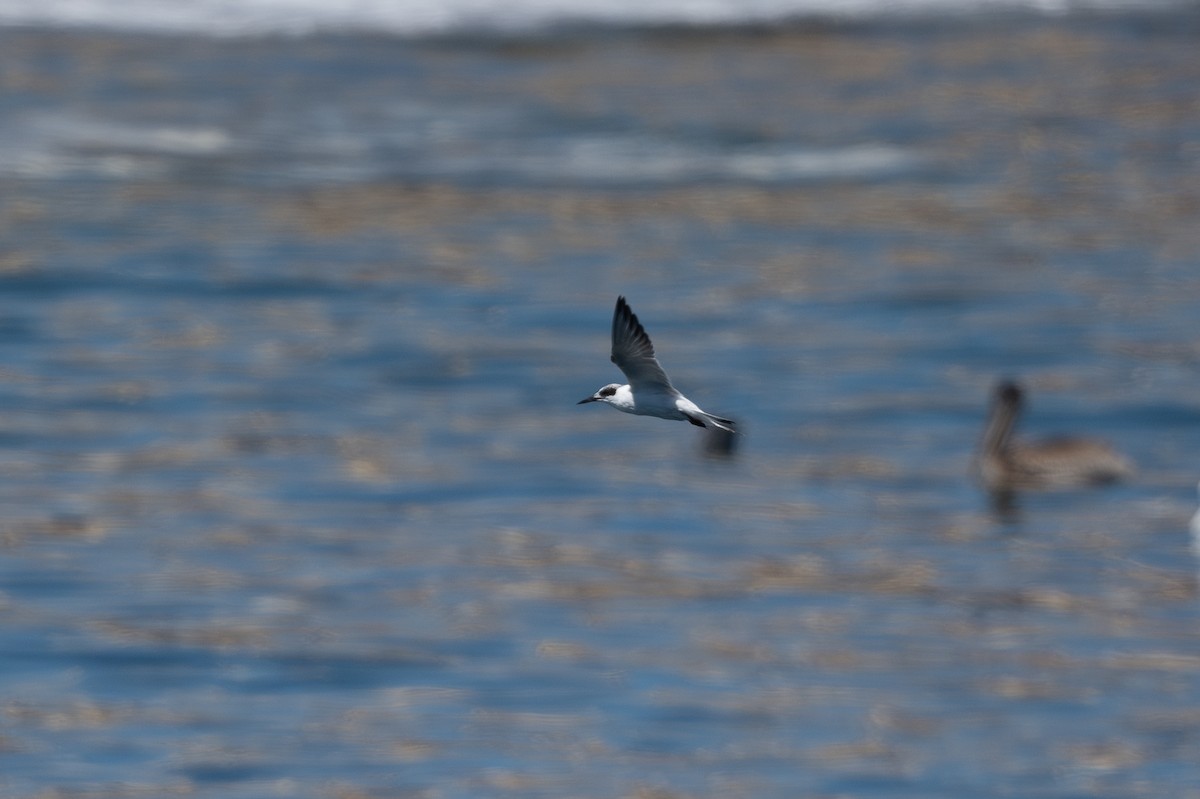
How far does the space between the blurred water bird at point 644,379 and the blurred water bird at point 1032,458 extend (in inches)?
568

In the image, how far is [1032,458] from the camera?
20672 mm

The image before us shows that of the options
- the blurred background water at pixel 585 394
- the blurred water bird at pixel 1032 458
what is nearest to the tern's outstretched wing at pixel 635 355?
the blurred background water at pixel 585 394

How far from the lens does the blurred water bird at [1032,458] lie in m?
20.3

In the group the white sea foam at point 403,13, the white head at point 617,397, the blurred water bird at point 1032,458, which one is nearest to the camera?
the white head at point 617,397

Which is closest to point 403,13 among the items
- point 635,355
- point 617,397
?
point 617,397

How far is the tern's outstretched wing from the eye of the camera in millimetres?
6090

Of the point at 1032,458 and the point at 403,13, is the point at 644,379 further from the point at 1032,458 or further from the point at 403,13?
the point at 403,13

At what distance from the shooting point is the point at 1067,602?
17.7 meters

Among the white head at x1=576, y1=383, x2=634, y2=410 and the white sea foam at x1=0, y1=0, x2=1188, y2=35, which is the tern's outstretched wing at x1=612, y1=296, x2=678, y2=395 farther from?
the white sea foam at x1=0, y1=0, x2=1188, y2=35

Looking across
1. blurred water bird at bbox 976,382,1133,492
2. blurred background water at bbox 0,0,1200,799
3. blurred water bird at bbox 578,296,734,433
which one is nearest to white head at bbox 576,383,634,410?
blurred water bird at bbox 578,296,734,433

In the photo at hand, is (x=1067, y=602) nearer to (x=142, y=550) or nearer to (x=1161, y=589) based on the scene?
(x=1161, y=589)

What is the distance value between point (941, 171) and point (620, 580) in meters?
14.5

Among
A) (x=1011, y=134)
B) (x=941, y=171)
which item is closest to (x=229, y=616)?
(x=941, y=171)

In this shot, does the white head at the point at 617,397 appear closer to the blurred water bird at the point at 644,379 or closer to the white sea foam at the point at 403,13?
the blurred water bird at the point at 644,379
